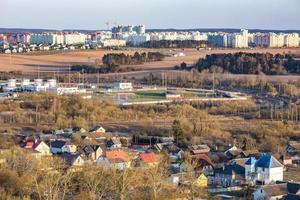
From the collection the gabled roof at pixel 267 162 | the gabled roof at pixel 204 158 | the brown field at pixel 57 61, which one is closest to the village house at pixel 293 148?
the gabled roof at pixel 204 158

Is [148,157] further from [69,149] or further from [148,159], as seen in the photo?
[69,149]

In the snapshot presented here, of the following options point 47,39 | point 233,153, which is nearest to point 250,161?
point 233,153

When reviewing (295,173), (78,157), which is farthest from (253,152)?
(78,157)

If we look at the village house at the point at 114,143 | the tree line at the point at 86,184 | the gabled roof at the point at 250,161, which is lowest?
the village house at the point at 114,143

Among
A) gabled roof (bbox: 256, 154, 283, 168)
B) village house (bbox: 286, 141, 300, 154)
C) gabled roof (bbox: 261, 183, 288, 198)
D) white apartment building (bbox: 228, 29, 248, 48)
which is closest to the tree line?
gabled roof (bbox: 261, 183, 288, 198)

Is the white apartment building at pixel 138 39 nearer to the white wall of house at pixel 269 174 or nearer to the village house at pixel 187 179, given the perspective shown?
the white wall of house at pixel 269 174

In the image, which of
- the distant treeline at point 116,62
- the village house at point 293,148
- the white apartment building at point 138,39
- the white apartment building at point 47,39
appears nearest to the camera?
the village house at point 293,148
